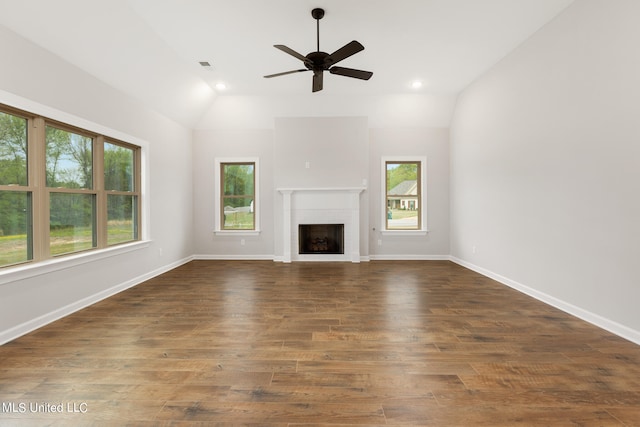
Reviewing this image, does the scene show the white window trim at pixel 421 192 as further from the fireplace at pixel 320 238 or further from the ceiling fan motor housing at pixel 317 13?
the ceiling fan motor housing at pixel 317 13

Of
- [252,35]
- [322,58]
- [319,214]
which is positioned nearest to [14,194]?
[252,35]

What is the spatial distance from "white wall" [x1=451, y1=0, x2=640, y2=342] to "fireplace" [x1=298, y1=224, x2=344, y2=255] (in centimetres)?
279

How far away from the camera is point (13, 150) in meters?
2.67

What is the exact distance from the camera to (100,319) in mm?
2943

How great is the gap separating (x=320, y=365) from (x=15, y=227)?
2969 millimetres

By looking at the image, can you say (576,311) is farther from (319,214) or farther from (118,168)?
(118,168)

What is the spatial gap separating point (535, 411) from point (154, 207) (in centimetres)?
508

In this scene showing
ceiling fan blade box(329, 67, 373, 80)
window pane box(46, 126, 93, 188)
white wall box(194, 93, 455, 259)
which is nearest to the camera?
window pane box(46, 126, 93, 188)

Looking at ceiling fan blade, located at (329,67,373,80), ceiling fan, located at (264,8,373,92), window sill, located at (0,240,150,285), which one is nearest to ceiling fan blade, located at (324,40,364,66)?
ceiling fan, located at (264,8,373,92)

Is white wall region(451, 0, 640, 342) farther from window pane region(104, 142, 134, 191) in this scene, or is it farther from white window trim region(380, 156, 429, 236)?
window pane region(104, 142, 134, 191)

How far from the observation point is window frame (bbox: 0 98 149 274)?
103 inches

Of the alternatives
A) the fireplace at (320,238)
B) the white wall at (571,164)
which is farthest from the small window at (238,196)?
the white wall at (571,164)

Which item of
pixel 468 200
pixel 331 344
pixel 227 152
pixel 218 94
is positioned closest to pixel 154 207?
pixel 227 152

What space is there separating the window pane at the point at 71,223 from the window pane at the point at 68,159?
151mm
